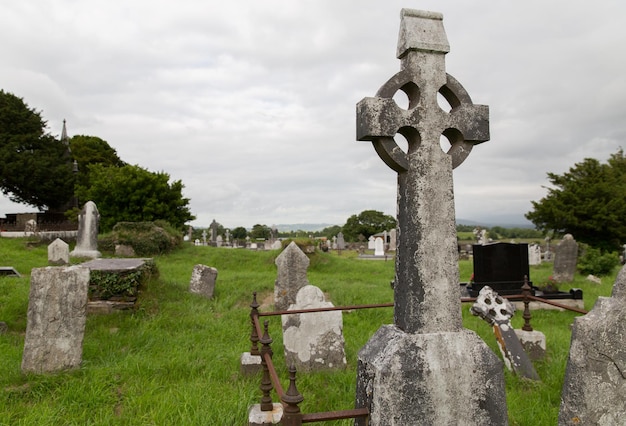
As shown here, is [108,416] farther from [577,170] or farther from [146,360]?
[577,170]

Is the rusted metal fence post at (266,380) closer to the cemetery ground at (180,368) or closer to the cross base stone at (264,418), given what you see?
the cross base stone at (264,418)

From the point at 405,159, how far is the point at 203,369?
4.10m

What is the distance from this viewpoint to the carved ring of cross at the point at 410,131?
2.46 metres

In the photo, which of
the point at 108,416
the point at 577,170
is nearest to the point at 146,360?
the point at 108,416

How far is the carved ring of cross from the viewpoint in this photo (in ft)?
8.09

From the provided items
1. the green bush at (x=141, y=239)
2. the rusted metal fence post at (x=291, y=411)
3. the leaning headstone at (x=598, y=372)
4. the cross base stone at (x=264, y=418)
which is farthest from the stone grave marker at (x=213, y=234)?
the rusted metal fence post at (x=291, y=411)

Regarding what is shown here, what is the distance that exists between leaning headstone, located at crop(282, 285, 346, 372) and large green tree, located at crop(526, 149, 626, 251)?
22870mm

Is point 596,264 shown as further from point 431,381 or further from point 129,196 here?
point 129,196

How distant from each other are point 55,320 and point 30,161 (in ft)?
105

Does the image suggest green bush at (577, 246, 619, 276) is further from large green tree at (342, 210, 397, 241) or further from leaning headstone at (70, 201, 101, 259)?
large green tree at (342, 210, 397, 241)

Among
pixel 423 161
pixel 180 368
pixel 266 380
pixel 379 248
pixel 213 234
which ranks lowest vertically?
pixel 180 368

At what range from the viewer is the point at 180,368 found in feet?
17.3

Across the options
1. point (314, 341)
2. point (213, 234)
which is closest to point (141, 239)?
point (314, 341)

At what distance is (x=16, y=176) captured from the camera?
31.4 metres
